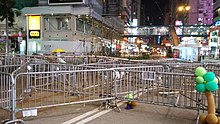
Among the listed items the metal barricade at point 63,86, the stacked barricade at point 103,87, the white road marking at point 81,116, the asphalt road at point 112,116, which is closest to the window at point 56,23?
the stacked barricade at point 103,87

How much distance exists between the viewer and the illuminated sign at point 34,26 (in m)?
44.3

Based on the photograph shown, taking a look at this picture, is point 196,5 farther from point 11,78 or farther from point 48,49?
point 11,78

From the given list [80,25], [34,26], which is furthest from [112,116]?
[80,25]

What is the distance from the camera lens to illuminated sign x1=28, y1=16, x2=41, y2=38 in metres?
44.3

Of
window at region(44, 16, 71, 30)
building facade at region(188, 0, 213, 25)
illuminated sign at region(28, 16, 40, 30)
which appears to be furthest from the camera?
building facade at region(188, 0, 213, 25)

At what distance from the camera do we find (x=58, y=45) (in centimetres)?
4266

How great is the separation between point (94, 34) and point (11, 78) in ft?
158

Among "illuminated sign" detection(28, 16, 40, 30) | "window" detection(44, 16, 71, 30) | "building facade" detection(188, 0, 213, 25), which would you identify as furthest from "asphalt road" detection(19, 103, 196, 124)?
"building facade" detection(188, 0, 213, 25)

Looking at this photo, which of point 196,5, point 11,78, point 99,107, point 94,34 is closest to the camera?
point 11,78

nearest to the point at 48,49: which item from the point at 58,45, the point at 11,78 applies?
the point at 58,45

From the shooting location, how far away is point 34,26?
44500mm

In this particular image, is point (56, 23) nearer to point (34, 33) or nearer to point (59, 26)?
point (59, 26)

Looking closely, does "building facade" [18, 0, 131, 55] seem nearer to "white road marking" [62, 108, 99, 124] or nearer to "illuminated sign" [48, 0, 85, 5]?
"illuminated sign" [48, 0, 85, 5]

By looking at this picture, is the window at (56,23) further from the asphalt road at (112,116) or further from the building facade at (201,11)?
the building facade at (201,11)
